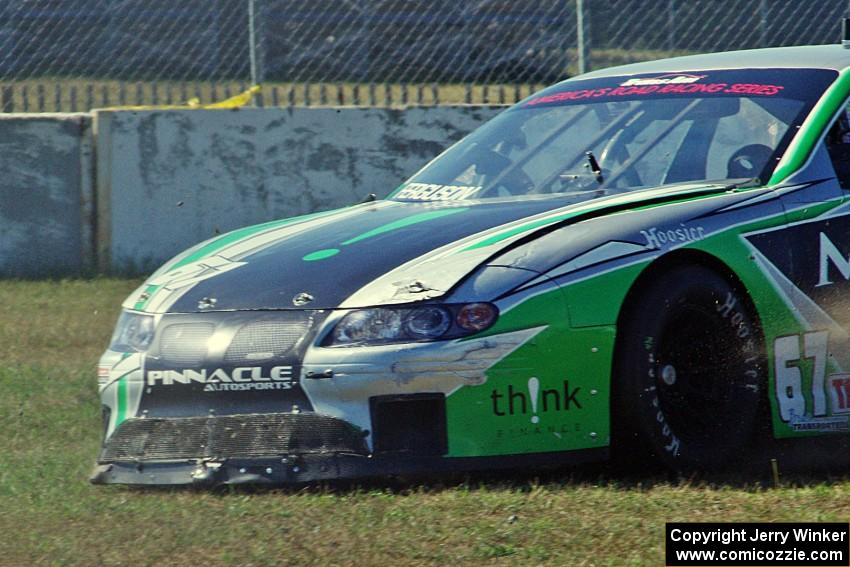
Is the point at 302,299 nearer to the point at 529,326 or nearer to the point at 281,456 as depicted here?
the point at 281,456

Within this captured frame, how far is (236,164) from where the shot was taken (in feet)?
32.7

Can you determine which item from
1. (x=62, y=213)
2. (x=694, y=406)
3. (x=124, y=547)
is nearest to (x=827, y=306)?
(x=694, y=406)

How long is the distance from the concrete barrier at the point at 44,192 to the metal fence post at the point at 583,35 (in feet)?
10.7

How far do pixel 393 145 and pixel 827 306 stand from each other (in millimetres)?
5392

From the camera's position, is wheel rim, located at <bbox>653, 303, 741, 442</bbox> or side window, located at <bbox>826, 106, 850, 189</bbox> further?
side window, located at <bbox>826, 106, 850, 189</bbox>

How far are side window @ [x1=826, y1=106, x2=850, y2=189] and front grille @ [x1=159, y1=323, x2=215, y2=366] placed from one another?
222cm

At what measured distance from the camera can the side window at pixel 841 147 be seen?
203 inches

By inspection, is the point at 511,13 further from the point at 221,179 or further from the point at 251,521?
the point at 251,521

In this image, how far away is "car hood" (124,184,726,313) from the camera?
4477 millimetres

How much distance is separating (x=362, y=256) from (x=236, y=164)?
214 inches

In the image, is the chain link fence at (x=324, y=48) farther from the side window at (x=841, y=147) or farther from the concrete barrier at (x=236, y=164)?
the side window at (x=841, y=147)

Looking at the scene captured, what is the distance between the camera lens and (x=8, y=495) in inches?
179

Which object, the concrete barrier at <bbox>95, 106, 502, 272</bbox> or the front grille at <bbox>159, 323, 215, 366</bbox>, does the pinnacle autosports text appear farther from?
the concrete barrier at <bbox>95, 106, 502, 272</bbox>


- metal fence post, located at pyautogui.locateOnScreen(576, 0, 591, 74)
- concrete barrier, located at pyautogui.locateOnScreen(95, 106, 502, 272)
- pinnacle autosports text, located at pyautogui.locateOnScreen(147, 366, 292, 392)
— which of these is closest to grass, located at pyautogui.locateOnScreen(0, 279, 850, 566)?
pinnacle autosports text, located at pyautogui.locateOnScreen(147, 366, 292, 392)
